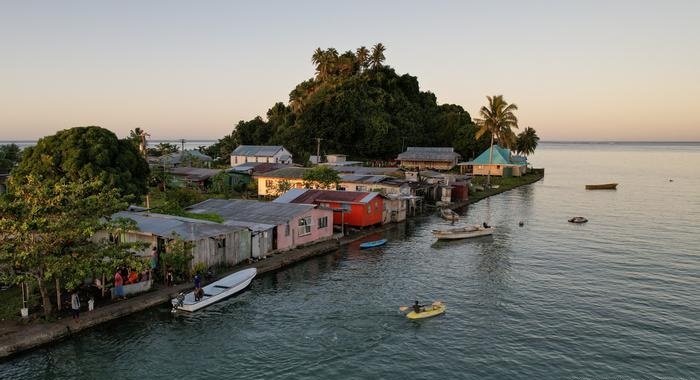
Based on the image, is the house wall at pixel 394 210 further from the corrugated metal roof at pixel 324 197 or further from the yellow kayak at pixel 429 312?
the yellow kayak at pixel 429 312

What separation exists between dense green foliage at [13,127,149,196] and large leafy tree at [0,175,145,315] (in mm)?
15897

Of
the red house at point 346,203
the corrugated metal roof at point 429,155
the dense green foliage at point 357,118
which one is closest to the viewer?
the red house at point 346,203

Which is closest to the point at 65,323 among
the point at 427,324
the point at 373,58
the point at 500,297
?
the point at 427,324

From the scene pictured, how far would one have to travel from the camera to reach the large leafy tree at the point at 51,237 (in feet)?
77.7

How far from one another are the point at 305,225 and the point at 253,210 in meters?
5.27

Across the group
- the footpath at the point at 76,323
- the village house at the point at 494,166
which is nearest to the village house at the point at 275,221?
the footpath at the point at 76,323

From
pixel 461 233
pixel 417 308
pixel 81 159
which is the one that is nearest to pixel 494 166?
pixel 461 233

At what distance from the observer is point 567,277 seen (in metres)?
37.7

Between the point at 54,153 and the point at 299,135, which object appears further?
the point at 299,135

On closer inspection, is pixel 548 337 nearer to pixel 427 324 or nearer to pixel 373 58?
pixel 427 324

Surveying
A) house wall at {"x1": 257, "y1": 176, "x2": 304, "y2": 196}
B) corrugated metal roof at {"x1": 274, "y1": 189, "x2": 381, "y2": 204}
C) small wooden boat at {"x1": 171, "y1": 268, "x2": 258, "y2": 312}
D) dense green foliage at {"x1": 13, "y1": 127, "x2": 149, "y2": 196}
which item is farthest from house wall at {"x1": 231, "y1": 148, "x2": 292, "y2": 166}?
small wooden boat at {"x1": 171, "y1": 268, "x2": 258, "y2": 312}

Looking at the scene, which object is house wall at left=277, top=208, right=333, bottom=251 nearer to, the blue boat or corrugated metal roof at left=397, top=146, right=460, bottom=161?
the blue boat

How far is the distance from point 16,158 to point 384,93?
98400 mm

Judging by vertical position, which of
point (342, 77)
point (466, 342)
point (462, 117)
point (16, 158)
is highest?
point (342, 77)
